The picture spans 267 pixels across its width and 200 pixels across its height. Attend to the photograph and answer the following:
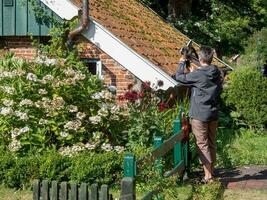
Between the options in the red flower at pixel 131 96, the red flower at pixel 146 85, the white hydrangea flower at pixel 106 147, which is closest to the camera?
the white hydrangea flower at pixel 106 147

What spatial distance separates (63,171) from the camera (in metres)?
8.83

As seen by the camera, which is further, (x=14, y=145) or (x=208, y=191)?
(x=14, y=145)

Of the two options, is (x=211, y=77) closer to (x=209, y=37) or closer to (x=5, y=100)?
(x=5, y=100)

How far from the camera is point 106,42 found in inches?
453

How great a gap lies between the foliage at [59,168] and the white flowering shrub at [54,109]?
29 centimetres

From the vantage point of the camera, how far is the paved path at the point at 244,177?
29.7ft

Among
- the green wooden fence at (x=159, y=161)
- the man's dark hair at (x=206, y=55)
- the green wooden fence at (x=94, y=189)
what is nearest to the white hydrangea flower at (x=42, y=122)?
the green wooden fence at (x=159, y=161)

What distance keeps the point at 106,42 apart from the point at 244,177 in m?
3.56

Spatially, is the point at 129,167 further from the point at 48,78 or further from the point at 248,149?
the point at 248,149

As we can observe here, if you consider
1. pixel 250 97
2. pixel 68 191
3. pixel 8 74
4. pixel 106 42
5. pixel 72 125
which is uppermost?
pixel 106 42

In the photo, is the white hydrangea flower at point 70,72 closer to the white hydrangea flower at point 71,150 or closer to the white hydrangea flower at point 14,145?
the white hydrangea flower at point 71,150

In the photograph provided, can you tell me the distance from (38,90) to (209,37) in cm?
1504

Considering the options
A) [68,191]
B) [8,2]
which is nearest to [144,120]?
[68,191]

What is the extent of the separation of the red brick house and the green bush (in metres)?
2.13
